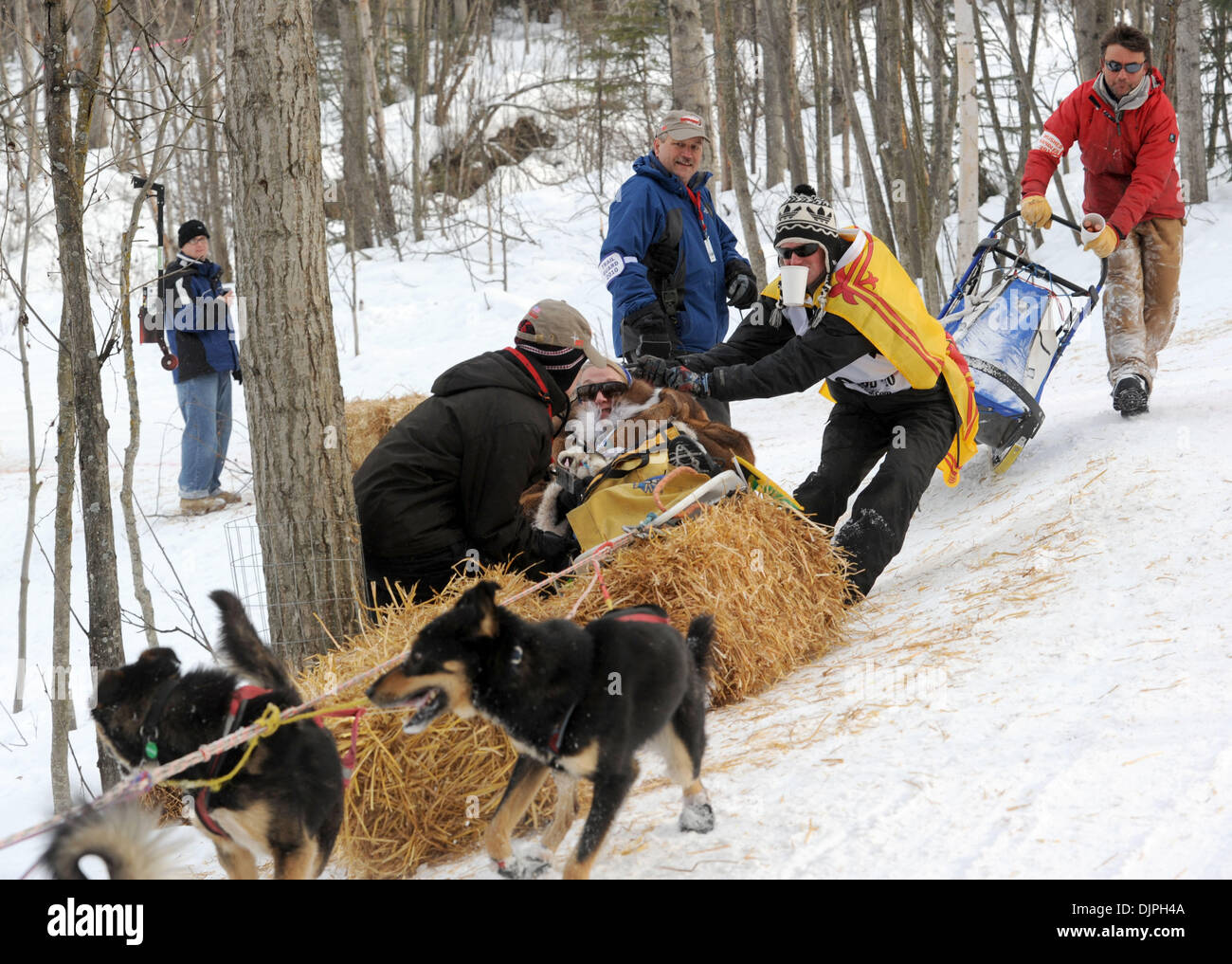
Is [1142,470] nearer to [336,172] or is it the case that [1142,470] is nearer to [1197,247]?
[1197,247]

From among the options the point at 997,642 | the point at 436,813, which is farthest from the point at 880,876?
the point at 997,642

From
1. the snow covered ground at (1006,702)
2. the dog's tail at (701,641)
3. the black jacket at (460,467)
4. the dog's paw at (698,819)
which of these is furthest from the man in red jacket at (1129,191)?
the dog's paw at (698,819)

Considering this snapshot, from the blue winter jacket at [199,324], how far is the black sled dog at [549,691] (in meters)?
6.75

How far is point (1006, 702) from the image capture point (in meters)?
3.24

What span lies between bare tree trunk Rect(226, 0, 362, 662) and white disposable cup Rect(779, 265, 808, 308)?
1977mm

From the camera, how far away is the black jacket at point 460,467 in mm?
4027

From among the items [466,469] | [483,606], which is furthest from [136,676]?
[466,469]

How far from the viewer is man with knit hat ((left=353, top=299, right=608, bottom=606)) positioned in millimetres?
4039

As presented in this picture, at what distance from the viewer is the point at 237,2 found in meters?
3.59

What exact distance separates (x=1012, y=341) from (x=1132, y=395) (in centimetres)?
69

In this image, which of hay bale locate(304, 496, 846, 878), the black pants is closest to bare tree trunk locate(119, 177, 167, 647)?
hay bale locate(304, 496, 846, 878)

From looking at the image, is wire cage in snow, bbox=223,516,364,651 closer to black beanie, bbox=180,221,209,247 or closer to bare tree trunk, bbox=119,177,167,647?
bare tree trunk, bbox=119,177,167,647

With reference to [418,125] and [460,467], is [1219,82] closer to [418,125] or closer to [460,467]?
[418,125]
